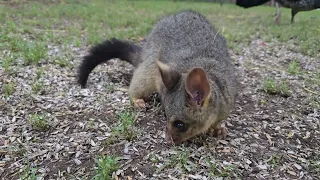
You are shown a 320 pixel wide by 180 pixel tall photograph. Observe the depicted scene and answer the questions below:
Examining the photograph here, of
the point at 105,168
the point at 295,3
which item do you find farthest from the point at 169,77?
the point at 295,3

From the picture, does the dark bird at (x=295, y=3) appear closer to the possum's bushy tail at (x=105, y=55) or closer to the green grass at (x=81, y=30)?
the green grass at (x=81, y=30)

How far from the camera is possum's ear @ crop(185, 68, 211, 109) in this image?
2.79m

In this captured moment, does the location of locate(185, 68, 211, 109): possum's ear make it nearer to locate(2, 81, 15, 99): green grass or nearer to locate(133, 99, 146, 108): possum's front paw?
locate(133, 99, 146, 108): possum's front paw

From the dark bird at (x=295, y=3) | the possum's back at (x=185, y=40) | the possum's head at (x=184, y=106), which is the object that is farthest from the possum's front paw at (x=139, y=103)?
the dark bird at (x=295, y=3)

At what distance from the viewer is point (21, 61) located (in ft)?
17.1

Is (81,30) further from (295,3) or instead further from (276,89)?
(276,89)

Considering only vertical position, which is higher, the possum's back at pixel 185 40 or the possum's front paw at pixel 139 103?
the possum's back at pixel 185 40

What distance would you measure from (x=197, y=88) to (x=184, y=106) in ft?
0.63

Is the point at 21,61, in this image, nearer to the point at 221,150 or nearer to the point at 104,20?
the point at 221,150

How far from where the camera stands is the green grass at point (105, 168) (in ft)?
9.40

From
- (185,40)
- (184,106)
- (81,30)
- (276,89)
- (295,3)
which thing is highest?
(185,40)

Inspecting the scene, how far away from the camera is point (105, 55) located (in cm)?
455

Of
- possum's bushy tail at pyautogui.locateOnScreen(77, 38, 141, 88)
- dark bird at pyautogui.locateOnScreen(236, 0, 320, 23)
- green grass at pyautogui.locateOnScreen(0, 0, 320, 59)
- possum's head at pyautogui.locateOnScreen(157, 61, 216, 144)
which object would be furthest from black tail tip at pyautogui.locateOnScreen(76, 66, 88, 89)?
dark bird at pyautogui.locateOnScreen(236, 0, 320, 23)

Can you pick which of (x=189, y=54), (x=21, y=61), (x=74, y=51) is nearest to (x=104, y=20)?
(x=74, y=51)
